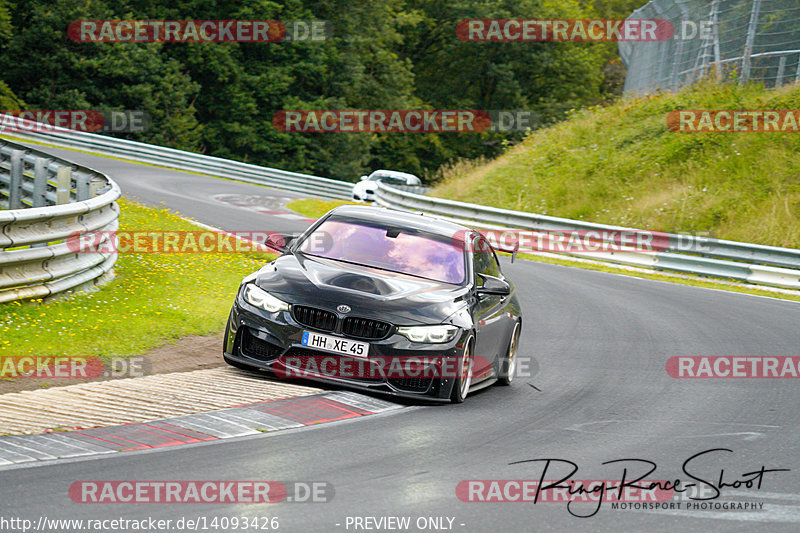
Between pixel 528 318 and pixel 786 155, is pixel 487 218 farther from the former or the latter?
pixel 528 318

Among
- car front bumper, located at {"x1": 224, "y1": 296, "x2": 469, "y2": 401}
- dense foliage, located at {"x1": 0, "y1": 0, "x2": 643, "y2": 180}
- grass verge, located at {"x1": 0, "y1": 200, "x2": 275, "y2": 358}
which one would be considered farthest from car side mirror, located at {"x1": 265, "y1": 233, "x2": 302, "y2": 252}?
dense foliage, located at {"x1": 0, "y1": 0, "x2": 643, "y2": 180}

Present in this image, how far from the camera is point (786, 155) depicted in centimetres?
2703

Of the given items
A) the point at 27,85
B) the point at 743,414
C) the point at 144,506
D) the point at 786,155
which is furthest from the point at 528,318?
the point at 27,85

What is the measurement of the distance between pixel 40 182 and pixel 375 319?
26.9 ft

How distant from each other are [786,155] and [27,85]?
36491 millimetres

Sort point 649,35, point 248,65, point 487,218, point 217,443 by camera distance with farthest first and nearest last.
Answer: point 248,65 < point 649,35 < point 487,218 < point 217,443

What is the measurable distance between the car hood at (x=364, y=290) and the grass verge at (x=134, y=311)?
1.80 m

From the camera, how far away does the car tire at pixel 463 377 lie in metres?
8.32

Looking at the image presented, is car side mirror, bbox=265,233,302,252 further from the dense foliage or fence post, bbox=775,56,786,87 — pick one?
the dense foliage

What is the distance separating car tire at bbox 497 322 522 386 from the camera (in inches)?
382

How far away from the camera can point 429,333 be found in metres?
8.17

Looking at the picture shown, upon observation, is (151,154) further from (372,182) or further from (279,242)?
(279,242)

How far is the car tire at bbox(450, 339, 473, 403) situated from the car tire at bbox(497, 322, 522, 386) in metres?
1.10

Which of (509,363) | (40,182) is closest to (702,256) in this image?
(509,363)
